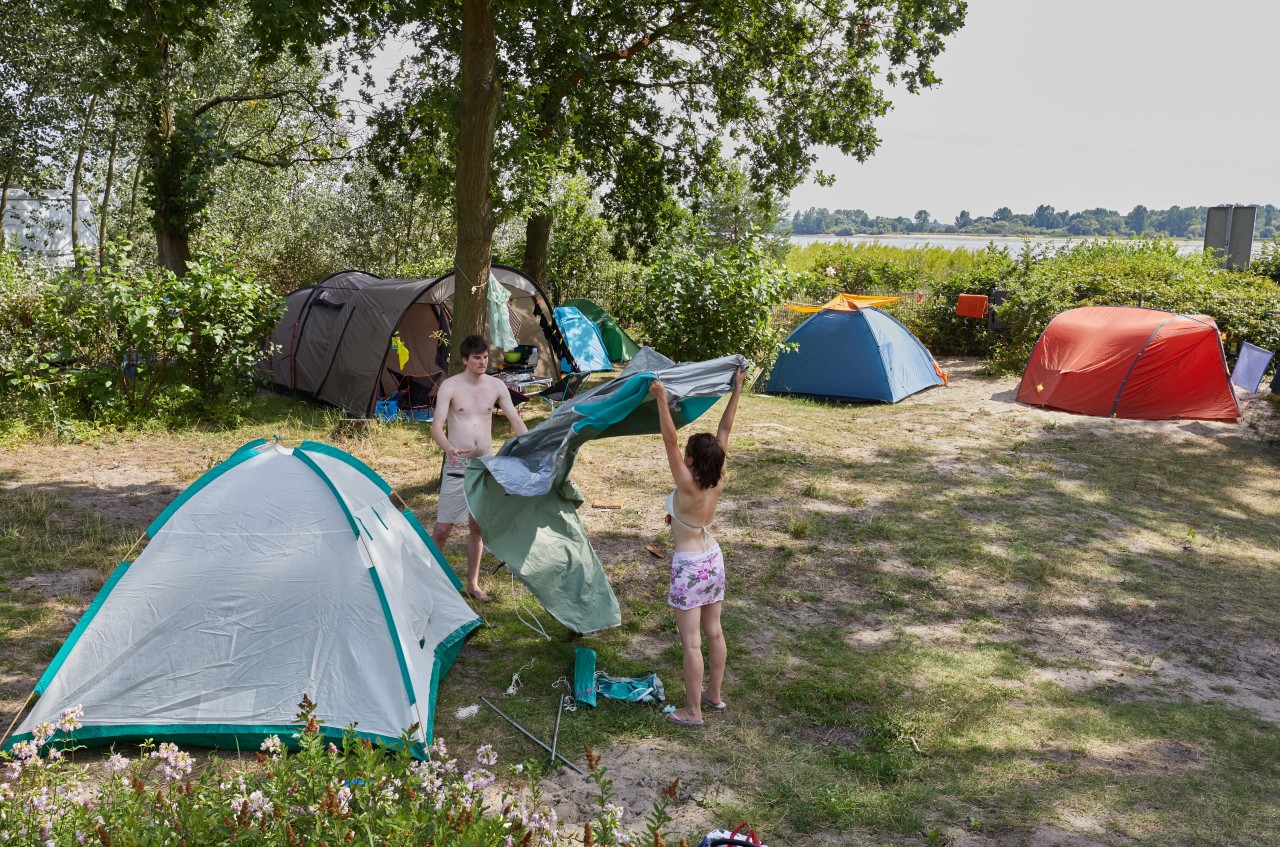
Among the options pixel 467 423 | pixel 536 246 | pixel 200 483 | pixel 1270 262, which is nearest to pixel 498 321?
pixel 536 246

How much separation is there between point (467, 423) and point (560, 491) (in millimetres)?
866

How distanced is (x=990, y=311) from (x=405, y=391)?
1050 cm

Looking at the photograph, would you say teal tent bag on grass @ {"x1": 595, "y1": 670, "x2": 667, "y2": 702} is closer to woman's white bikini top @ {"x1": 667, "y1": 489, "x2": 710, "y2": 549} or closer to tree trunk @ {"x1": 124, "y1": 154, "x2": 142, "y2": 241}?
woman's white bikini top @ {"x1": 667, "y1": 489, "x2": 710, "y2": 549}

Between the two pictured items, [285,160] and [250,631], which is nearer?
[250,631]

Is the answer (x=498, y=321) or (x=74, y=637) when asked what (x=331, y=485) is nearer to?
(x=74, y=637)

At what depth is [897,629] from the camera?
5.63 metres

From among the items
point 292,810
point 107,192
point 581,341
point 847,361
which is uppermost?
point 107,192

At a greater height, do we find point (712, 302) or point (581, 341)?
point (712, 302)

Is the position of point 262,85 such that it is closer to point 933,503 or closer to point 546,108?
point 546,108

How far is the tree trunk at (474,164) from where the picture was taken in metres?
7.70

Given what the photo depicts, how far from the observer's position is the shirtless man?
18.1ft

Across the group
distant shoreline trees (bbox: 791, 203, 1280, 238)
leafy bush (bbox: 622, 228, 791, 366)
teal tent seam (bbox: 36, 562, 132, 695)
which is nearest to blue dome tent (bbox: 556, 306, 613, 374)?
leafy bush (bbox: 622, 228, 791, 366)

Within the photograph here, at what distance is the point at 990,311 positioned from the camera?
1627cm

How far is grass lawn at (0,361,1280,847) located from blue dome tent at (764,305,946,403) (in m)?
2.80
